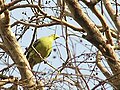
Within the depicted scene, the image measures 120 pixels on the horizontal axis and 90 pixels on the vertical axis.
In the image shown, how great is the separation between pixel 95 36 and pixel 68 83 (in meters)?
0.42

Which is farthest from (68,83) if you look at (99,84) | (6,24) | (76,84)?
(6,24)

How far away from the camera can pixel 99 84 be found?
225cm

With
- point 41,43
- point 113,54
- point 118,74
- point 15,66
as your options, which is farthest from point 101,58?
point 41,43

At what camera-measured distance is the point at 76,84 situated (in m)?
2.35

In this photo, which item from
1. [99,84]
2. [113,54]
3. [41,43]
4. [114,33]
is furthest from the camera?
[41,43]

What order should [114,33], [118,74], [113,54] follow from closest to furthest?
[118,74] < [113,54] < [114,33]

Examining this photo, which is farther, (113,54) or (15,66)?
(15,66)

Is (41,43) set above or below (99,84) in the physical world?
above

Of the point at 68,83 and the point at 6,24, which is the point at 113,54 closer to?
the point at 68,83

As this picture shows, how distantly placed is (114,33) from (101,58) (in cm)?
54

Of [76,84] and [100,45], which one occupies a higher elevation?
[100,45]

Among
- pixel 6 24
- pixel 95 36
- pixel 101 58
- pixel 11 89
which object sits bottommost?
pixel 11 89

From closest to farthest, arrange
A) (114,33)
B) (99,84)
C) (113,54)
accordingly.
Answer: (99,84) < (113,54) < (114,33)

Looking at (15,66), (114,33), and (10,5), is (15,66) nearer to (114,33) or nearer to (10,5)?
(10,5)
